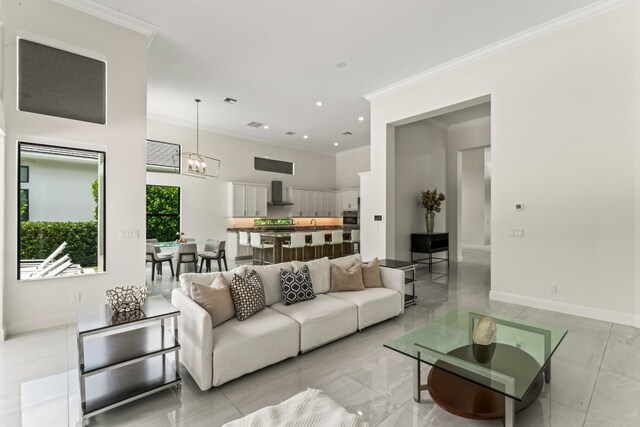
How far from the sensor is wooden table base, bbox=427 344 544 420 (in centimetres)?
182

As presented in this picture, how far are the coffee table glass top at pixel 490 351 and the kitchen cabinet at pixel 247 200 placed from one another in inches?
290

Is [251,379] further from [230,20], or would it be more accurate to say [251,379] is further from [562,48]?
[562,48]

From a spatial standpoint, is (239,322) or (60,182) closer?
(239,322)

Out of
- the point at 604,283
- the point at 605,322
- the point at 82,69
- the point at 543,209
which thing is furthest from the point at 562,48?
the point at 82,69

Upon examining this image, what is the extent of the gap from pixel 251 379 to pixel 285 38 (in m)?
4.35

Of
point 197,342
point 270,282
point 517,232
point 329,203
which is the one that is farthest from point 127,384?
point 329,203

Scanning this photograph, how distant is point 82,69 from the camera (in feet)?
12.0

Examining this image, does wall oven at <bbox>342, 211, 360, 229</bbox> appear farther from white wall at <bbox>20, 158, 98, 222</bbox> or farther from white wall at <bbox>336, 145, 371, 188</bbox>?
white wall at <bbox>20, 158, 98, 222</bbox>

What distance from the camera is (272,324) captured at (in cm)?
262

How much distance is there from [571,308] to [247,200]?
793 cm

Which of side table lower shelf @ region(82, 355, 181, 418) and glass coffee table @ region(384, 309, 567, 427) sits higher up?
glass coffee table @ region(384, 309, 567, 427)

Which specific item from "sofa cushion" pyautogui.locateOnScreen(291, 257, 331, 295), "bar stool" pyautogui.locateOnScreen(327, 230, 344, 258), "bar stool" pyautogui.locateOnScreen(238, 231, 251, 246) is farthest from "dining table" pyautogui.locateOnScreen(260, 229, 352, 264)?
"sofa cushion" pyautogui.locateOnScreen(291, 257, 331, 295)

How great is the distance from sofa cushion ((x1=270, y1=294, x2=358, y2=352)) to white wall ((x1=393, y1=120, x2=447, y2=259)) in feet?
11.2

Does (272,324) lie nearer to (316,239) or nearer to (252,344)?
(252,344)
